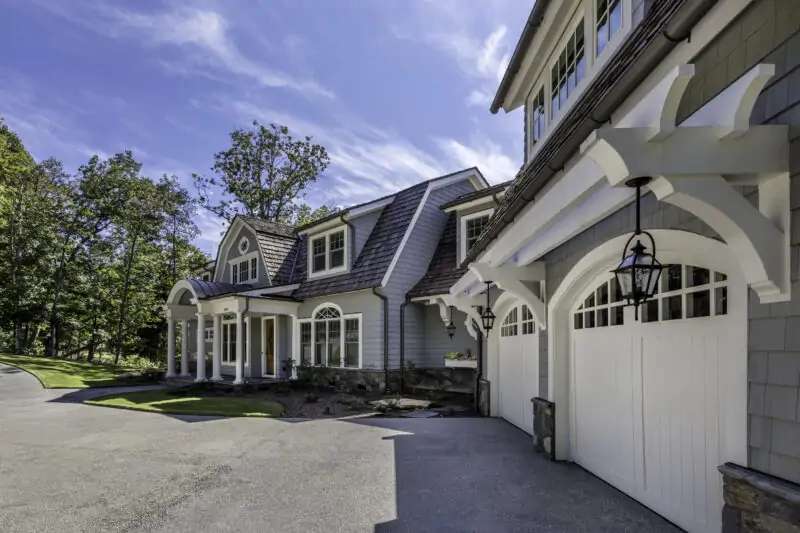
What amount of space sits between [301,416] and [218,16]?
8955 millimetres

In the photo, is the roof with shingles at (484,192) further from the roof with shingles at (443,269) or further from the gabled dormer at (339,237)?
the gabled dormer at (339,237)

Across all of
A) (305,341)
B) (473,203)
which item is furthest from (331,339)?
(473,203)

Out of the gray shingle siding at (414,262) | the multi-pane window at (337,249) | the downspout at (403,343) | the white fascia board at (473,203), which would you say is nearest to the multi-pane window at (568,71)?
the white fascia board at (473,203)

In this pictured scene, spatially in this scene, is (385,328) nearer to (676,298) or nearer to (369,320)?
(369,320)

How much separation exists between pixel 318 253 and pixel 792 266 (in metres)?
15.0

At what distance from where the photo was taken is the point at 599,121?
3.62 metres

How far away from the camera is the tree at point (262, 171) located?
2853cm

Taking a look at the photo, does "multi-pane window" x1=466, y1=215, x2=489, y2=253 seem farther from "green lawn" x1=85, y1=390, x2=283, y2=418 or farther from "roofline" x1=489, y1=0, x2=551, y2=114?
"green lawn" x1=85, y1=390, x2=283, y2=418

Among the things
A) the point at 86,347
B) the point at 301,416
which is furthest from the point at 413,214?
the point at 86,347

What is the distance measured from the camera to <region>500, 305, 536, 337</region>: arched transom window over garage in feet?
26.9

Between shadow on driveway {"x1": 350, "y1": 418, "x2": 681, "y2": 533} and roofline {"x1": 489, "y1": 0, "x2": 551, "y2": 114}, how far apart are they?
6.04 meters

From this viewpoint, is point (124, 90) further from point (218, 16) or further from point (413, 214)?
point (413, 214)

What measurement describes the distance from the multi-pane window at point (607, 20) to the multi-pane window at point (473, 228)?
25.3 feet

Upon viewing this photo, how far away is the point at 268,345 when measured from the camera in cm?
1819
